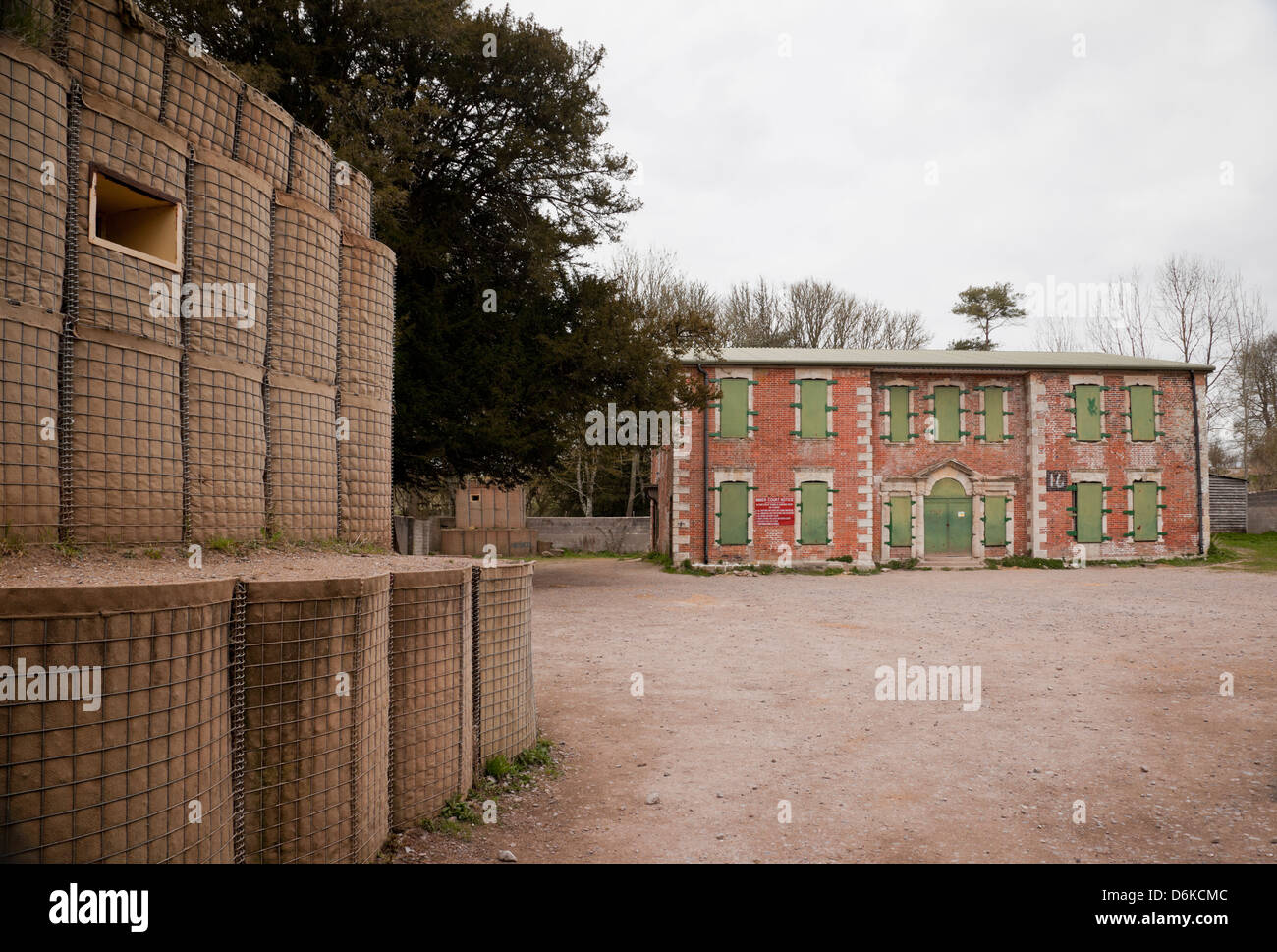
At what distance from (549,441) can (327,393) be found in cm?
1093

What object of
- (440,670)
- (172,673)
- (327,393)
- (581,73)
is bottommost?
(440,670)

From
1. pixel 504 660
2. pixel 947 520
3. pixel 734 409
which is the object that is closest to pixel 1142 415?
pixel 947 520

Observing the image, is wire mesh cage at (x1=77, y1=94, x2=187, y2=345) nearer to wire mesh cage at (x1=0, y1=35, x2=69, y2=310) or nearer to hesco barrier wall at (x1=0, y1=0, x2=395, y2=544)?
hesco barrier wall at (x1=0, y1=0, x2=395, y2=544)

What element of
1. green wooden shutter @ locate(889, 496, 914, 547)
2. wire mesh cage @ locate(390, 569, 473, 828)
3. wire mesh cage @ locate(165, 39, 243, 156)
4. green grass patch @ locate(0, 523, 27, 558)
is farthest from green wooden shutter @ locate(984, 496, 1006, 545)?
green grass patch @ locate(0, 523, 27, 558)

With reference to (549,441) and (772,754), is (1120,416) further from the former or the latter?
(772,754)

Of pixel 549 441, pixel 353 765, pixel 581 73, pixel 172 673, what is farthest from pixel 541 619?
pixel 581 73

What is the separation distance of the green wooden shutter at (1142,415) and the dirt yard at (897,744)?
1254 centimetres

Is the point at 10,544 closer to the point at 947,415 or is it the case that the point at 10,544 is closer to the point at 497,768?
the point at 497,768

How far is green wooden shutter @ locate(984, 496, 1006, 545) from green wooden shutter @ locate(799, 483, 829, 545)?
16.8 ft

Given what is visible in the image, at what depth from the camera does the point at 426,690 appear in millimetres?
4309

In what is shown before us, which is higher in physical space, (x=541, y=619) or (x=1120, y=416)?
(x=1120, y=416)

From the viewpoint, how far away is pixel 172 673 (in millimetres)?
2734

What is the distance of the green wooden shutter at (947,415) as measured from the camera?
23.2m

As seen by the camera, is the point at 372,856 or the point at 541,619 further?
the point at 541,619
